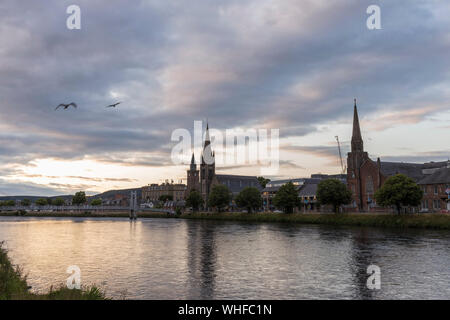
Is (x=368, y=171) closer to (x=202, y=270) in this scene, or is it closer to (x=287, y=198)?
(x=287, y=198)

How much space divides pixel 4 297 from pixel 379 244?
51857 millimetres

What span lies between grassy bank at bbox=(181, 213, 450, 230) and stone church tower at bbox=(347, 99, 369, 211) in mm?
24651

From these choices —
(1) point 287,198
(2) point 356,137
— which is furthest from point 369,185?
(1) point 287,198

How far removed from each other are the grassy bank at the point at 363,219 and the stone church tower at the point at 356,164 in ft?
80.9

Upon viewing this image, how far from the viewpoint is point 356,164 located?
140500 mm

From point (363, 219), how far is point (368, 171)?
1423 inches

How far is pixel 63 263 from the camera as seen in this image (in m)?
44.2

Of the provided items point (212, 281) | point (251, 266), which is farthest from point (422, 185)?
point (212, 281)

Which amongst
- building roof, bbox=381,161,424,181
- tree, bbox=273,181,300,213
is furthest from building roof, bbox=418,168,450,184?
tree, bbox=273,181,300,213

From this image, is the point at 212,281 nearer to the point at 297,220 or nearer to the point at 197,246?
the point at 197,246

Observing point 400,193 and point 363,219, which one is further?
point 363,219

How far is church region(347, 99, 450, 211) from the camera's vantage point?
128750 mm

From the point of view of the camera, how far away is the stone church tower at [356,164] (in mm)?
136750
